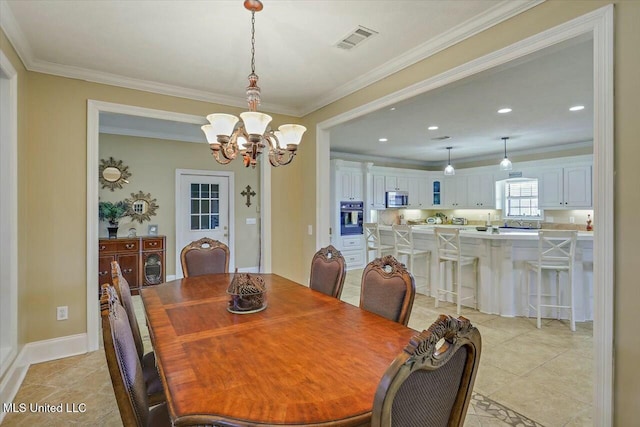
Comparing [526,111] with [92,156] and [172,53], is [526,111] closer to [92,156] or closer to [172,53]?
[172,53]

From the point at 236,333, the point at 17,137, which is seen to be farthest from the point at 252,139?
the point at 17,137

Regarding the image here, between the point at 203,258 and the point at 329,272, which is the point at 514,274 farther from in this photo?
the point at 203,258

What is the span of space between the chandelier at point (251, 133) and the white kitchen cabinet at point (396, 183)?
19.2 ft

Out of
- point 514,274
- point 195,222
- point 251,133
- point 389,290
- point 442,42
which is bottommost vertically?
point 514,274

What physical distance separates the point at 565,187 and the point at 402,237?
13.5 ft

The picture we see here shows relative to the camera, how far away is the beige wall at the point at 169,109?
1.63m

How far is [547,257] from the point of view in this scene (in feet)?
12.5

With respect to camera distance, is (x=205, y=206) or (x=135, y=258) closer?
(x=135, y=258)

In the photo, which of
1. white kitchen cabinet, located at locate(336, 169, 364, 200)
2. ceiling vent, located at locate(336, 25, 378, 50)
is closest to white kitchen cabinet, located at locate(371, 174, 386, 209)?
white kitchen cabinet, located at locate(336, 169, 364, 200)

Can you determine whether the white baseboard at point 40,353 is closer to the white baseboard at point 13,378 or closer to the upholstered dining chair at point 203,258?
the white baseboard at point 13,378

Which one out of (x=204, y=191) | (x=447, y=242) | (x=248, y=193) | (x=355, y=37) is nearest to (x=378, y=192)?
(x=248, y=193)

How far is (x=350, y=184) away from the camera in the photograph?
24.1ft

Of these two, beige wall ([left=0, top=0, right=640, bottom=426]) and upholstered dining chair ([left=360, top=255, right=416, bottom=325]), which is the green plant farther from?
upholstered dining chair ([left=360, top=255, right=416, bottom=325])

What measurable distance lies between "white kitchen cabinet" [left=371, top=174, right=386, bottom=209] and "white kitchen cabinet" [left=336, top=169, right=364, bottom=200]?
0.37 metres
